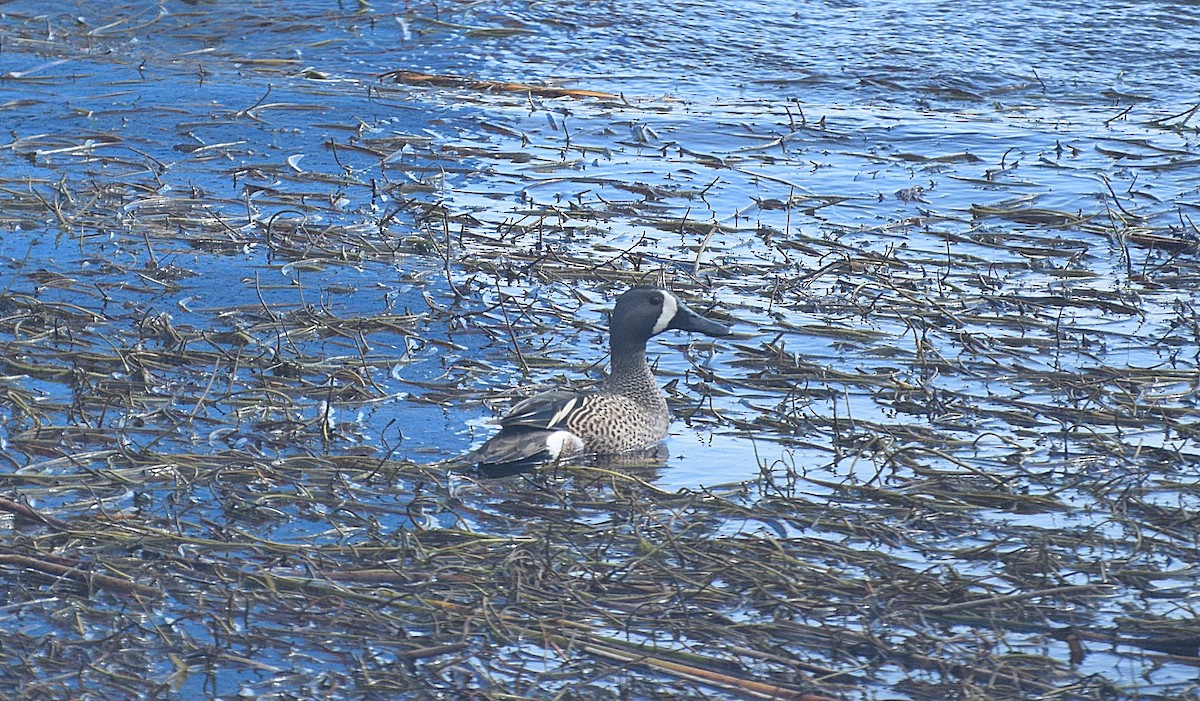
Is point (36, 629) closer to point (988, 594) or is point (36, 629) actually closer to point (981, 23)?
point (988, 594)

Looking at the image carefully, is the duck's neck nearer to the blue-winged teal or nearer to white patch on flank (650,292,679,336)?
the blue-winged teal

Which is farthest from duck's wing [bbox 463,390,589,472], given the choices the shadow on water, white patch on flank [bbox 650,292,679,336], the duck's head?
white patch on flank [bbox 650,292,679,336]

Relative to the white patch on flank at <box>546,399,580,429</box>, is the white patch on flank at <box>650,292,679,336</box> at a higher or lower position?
higher

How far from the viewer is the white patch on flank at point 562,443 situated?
6246 mm

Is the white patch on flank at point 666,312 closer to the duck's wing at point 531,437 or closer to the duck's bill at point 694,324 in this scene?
the duck's bill at point 694,324

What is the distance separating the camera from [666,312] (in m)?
7.02

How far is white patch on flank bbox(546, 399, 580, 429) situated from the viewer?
6.21 metres

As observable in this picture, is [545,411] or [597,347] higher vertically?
[545,411]

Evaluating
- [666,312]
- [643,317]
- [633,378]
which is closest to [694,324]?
[666,312]

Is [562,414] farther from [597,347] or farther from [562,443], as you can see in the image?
[597,347]

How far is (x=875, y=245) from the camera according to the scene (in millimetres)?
9266

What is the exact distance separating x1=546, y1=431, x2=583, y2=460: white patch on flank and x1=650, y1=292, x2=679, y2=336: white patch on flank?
795 mm

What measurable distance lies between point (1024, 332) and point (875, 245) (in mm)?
1635

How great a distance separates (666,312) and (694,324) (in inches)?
6.9
